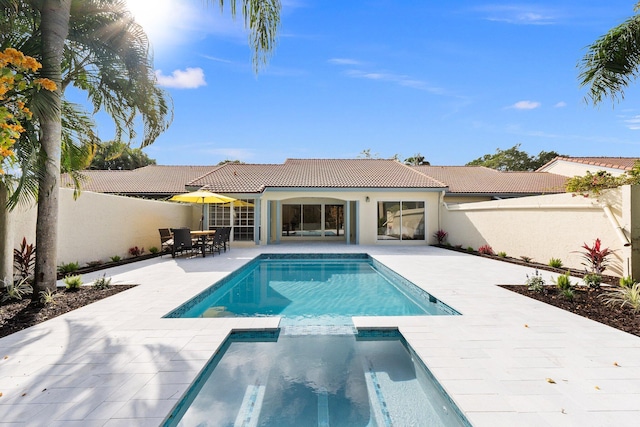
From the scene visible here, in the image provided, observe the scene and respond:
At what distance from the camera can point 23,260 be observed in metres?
7.62

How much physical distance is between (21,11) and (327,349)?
9.16m

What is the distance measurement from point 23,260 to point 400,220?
1611cm

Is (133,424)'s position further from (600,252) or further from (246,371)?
(600,252)

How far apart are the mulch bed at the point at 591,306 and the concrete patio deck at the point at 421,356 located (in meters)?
0.33

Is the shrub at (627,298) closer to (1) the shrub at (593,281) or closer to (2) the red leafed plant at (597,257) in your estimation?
(1) the shrub at (593,281)

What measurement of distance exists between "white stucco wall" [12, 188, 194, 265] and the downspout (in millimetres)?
14877

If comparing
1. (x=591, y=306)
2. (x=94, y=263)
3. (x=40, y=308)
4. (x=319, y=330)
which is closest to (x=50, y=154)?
(x=40, y=308)

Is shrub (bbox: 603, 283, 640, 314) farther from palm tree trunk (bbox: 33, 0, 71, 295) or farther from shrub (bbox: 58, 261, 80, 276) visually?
shrub (bbox: 58, 261, 80, 276)

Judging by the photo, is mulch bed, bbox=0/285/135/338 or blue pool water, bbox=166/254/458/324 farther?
blue pool water, bbox=166/254/458/324

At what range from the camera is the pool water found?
10.1 ft

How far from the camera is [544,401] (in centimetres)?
296

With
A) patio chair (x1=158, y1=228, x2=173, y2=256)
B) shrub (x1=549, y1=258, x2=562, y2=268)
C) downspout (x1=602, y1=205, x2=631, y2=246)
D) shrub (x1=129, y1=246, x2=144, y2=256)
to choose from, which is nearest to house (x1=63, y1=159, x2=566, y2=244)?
patio chair (x1=158, y1=228, x2=173, y2=256)

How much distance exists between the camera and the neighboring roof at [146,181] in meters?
20.6

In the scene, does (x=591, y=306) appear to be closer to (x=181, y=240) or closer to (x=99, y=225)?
(x=181, y=240)
